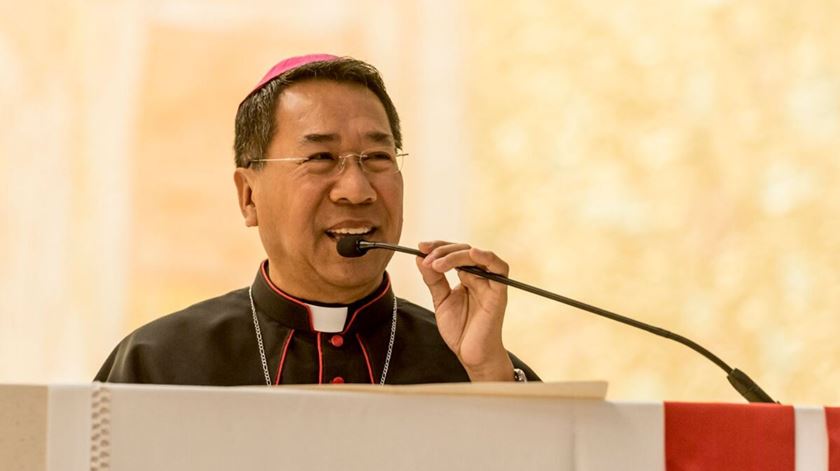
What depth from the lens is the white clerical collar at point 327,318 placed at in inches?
115

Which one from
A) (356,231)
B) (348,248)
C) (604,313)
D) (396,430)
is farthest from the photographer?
(356,231)

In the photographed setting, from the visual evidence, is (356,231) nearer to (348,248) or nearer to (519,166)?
(348,248)

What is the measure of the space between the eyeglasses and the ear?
0.16m

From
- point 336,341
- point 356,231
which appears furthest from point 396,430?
point 336,341

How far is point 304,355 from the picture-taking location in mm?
2877

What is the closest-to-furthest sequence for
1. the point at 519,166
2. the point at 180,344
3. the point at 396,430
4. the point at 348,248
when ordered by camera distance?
the point at 396,430, the point at 348,248, the point at 180,344, the point at 519,166

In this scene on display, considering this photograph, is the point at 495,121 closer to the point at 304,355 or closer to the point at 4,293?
the point at 4,293

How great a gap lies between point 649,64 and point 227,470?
3.79 meters

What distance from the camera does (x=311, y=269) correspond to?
2.83 m

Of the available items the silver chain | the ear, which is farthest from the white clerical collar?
the ear

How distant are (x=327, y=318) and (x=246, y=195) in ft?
1.14

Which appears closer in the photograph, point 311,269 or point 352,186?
point 352,186

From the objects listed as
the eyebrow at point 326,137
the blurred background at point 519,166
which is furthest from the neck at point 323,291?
the blurred background at point 519,166

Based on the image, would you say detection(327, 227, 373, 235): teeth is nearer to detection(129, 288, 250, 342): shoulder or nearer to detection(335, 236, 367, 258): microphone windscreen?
detection(335, 236, 367, 258): microphone windscreen
